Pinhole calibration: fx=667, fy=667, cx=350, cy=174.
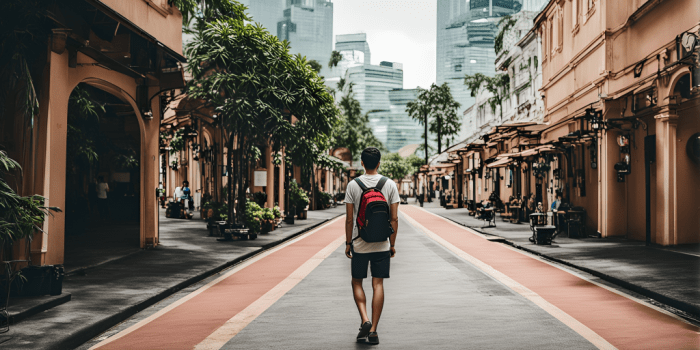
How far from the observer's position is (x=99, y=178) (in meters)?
29.0

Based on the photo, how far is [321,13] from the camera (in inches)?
6334

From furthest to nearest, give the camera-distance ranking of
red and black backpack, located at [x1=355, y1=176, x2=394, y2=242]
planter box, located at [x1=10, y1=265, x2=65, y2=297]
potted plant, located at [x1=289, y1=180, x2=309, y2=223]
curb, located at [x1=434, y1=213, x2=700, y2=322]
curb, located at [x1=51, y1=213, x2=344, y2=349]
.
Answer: potted plant, located at [x1=289, y1=180, x2=309, y2=223] → planter box, located at [x1=10, y1=265, x2=65, y2=297] → curb, located at [x1=434, y1=213, x2=700, y2=322] → curb, located at [x1=51, y1=213, x2=344, y2=349] → red and black backpack, located at [x1=355, y1=176, x2=394, y2=242]

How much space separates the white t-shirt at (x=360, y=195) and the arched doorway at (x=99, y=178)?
27.2ft

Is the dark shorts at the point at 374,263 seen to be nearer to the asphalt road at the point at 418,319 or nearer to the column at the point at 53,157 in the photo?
the asphalt road at the point at 418,319

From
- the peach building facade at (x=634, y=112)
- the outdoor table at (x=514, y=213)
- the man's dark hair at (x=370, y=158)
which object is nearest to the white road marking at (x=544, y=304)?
the man's dark hair at (x=370, y=158)

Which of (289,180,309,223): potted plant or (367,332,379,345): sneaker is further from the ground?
(289,180,309,223): potted plant

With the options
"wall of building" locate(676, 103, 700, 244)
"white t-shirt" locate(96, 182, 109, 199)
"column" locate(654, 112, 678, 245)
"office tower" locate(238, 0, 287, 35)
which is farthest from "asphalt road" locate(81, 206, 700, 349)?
"office tower" locate(238, 0, 287, 35)

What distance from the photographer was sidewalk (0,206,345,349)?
7.11 m

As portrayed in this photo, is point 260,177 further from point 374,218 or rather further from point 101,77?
point 374,218

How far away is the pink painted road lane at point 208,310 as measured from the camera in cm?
715

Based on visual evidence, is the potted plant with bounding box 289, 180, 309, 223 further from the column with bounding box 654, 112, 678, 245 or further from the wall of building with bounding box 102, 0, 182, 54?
the column with bounding box 654, 112, 678, 245

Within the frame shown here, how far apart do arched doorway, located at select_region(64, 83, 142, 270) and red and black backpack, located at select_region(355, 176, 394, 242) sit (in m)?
8.48

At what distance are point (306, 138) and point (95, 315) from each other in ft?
59.5

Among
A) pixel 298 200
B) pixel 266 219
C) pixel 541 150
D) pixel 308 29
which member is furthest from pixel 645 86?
pixel 308 29
